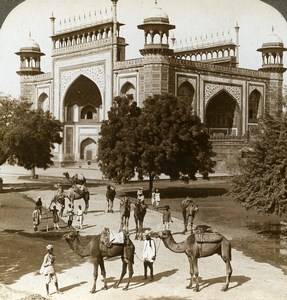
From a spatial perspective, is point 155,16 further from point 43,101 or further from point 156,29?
point 43,101

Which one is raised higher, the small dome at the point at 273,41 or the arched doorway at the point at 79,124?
the small dome at the point at 273,41

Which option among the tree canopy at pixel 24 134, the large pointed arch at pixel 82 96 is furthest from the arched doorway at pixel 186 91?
the tree canopy at pixel 24 134

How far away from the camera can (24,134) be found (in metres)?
20.9

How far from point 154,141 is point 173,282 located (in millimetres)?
11000

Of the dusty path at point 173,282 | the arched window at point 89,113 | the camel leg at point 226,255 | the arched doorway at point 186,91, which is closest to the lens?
the dusty path at point 173,282

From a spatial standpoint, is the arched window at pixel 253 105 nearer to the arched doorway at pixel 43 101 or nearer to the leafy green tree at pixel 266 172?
the arched doorway at pixel 43 101

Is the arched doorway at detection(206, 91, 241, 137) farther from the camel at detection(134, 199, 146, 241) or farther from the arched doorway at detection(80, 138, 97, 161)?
the camel at detection(134, 199, 146, 241)

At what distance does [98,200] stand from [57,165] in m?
19.2

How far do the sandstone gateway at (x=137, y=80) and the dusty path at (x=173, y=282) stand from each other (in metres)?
21.6

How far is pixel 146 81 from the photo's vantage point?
3069 centimetres

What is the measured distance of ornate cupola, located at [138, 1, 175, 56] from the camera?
29797mm

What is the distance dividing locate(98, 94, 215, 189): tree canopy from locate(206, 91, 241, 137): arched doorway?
17288 mm

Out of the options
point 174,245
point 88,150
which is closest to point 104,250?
point 174,245

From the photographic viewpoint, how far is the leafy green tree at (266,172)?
10922mm
